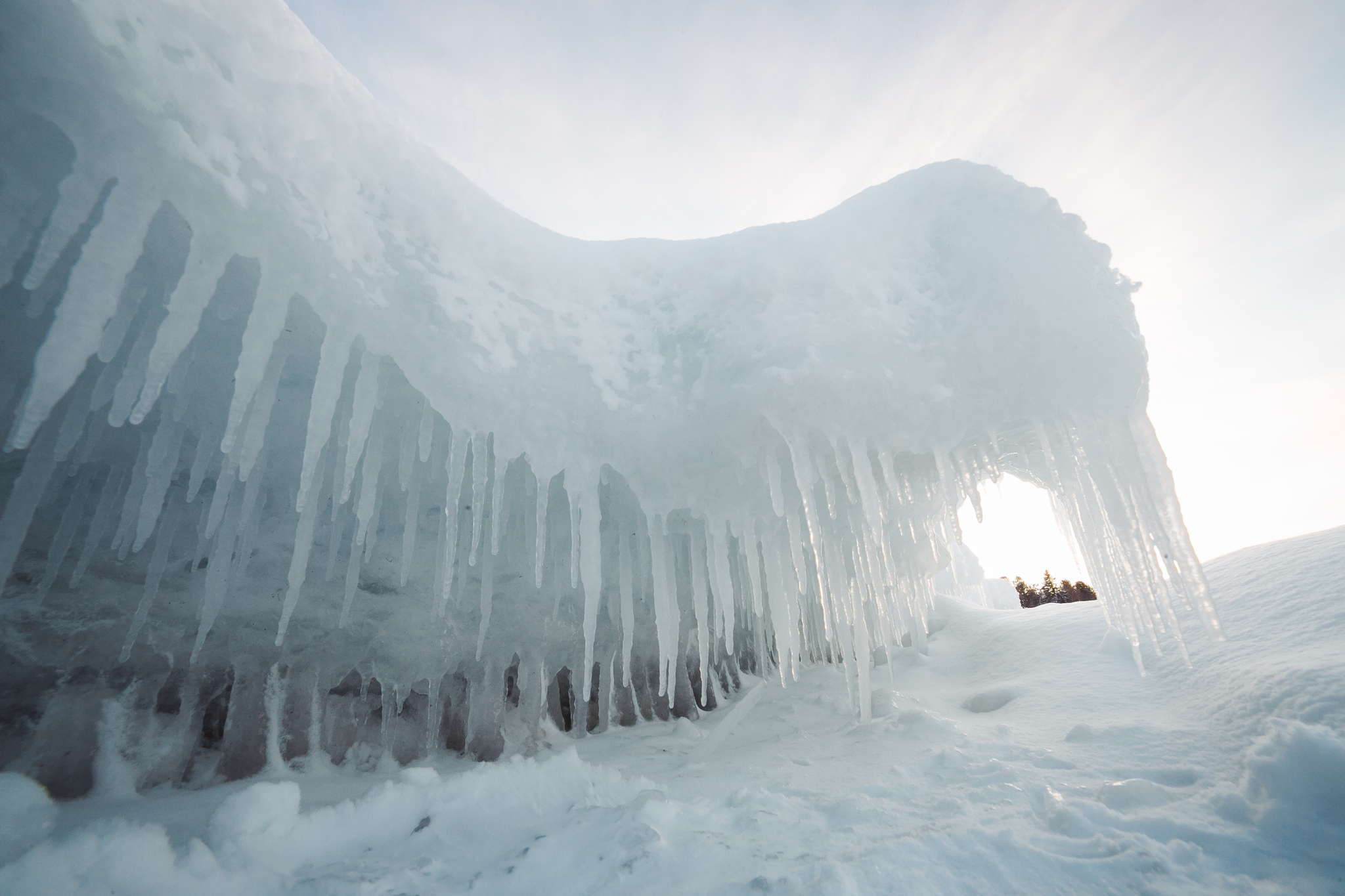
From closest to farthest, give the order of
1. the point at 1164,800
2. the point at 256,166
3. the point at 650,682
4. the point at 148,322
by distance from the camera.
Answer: the point at 1164,800
the point at 256,166
the point at 148,322
the point at 650,682

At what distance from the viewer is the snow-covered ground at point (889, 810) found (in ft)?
6.38

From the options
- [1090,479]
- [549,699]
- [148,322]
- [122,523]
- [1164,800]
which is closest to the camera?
[1164,800]

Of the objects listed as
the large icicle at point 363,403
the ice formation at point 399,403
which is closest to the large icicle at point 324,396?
the ice formation at point 399,403

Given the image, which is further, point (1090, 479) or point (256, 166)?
point (1090, 479)

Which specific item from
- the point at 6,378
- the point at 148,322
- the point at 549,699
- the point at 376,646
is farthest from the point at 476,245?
the point at 549,699

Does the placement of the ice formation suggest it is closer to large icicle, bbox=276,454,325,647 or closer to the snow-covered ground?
large icicle, bbox=276,454,325,647

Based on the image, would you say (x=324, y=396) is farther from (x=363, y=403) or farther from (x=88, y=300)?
(x=88, y=300)

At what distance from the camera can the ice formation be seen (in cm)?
234

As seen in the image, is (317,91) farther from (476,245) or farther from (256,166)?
(476,245)

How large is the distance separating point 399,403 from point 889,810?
3.95 metres

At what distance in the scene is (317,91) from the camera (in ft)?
9.30

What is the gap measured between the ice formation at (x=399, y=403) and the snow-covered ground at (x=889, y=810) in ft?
2.14

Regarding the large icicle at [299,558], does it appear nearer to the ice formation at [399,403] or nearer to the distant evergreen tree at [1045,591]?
the ice formation at [399,403]

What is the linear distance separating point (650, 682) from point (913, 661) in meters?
3.68
